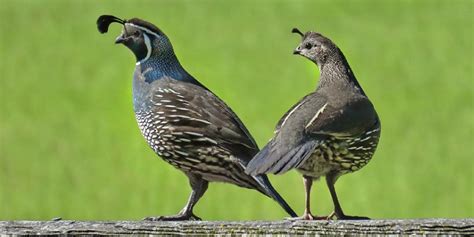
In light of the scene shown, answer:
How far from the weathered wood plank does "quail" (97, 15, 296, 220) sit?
7.95ft

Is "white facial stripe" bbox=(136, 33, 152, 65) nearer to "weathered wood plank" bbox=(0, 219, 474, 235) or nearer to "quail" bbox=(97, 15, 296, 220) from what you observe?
"quail" bbox=(97, 15, 296, 220)

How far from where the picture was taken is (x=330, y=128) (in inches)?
205

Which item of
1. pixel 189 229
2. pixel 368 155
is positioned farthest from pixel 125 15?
pixel 189 229

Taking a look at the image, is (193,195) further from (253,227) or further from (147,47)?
(253,227)

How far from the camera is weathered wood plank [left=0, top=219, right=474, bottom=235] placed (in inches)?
127

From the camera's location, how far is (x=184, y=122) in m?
6.32

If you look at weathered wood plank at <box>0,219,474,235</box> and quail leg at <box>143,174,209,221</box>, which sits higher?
quail leg at <box>143,174,209,221</box>

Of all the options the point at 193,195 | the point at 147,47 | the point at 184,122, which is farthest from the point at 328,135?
the point at 147,47

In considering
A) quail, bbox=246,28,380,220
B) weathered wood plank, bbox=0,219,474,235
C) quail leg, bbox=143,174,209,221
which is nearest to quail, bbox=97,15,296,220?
quail leg, bbox=143,174,209,221

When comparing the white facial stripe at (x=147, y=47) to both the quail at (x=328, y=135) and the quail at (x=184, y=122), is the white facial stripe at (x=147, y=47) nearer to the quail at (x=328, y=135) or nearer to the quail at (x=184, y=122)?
the quail at (x=184, y=122)

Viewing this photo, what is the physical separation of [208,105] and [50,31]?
11.4 metres

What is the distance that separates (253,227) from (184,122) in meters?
3.05

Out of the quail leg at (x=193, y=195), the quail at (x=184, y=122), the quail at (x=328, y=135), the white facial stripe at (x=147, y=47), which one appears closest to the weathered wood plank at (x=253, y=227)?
the quail at (x=328, y=135)

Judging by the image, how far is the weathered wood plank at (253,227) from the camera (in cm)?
323
